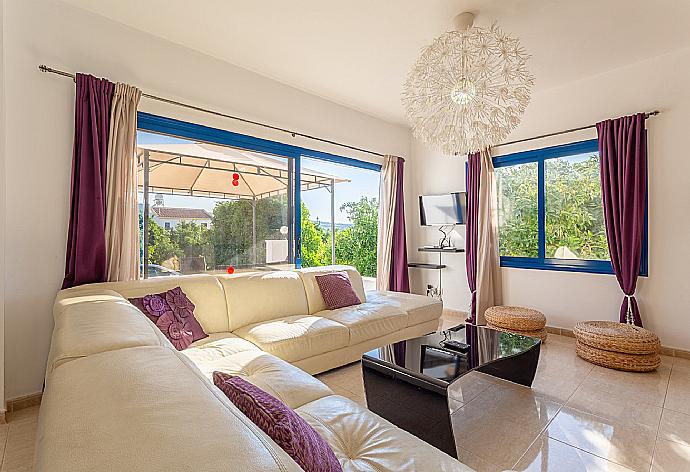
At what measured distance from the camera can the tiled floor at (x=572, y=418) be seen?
1808 mm

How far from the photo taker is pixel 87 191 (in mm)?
2555

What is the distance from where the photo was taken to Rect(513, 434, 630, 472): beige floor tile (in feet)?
5.69

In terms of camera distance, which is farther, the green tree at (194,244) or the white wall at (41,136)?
the green tree at (194,244)

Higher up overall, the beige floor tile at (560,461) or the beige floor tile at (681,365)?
the beige floor tile at (681,365)

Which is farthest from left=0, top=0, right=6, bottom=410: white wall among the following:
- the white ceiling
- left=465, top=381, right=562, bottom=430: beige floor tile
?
left=465, top=381, right=562, bottom=430: beige floor tile

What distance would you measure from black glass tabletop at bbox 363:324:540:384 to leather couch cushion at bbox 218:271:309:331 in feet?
3.61

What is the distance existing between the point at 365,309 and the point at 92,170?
2.49 metres

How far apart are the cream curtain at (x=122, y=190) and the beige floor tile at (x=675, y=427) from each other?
371 cm

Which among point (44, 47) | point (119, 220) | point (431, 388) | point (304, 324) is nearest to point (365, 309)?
point (304, 324)

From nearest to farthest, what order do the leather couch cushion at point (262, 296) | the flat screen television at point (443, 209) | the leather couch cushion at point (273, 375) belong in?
the leather couch cushion at point (273, 375) → the leather couch cushion at point (262, 296) → the flat screen television at point (443, 209)

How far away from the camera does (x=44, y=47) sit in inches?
97.0

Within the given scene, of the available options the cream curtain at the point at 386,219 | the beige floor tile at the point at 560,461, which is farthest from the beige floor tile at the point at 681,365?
the cream curtain at the point at 386,219

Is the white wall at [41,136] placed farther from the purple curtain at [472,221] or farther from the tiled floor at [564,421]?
the purple curtain at [472,221]

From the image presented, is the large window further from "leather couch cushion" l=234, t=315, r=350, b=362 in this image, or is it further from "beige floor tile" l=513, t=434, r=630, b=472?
"beige floor tile" l=513, t=434, r=630, b=472
